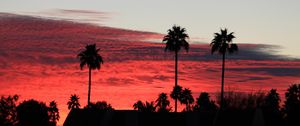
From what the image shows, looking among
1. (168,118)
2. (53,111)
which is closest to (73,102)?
(53,111)

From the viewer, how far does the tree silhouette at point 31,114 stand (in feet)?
435

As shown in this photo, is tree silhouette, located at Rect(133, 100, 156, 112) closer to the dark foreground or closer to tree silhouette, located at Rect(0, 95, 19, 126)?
tree silhouette, located at Rect(0, 95, 19, 126)

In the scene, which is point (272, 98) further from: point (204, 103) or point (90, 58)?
point (90, 58)

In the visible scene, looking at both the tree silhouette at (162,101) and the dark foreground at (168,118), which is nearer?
the dark foreground at (168,118)

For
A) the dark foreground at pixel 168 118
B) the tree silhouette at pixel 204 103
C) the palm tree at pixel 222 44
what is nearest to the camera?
the dark foreground at pixel 168 118

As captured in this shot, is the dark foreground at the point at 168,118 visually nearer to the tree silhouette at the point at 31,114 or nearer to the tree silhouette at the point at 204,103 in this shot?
the tree silhouette at the point at 31,114

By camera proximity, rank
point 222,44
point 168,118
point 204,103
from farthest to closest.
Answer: point 204,103
point 222,44
point 168,118

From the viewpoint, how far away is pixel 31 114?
438ft

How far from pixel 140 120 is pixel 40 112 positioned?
6586 centimetres

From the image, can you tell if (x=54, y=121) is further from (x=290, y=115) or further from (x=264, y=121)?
(x=264, y=121)

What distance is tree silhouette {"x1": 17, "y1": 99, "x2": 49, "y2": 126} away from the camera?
435 ft

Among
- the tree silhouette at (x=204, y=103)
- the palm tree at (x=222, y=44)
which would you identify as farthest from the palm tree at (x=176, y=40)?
the tree silhouette at (x=204, y=103)

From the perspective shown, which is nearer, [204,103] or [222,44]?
[222,44]

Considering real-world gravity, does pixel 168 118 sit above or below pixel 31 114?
above
